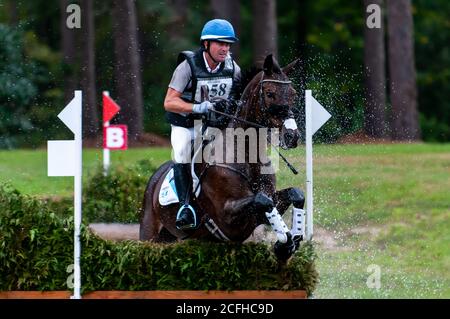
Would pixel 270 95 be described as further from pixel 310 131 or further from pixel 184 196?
pixel 184 196

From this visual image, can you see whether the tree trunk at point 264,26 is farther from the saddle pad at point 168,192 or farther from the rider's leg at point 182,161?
the rider's leg at point 182,161

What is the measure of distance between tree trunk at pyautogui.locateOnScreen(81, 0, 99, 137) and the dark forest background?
0.04m

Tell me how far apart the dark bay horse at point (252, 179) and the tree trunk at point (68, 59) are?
64.8ft

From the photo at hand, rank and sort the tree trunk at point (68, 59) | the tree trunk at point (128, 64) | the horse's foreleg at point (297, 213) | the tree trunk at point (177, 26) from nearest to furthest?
the horse's foreleg at point (297, 213) < the tree trunk at point (128, 64) < the tree trunk at point (68, 59) < the tree trunk at point (177, 26)

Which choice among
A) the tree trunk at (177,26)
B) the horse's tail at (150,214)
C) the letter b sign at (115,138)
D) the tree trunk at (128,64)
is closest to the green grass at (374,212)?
the letter b sign at (115,138)

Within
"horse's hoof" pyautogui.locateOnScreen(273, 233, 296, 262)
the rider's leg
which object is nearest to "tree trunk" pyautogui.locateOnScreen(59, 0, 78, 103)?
the rider's leg

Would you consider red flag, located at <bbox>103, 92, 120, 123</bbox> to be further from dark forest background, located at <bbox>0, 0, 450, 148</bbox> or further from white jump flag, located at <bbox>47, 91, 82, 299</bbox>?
white jump flag, located at <bbox>47, 91, 82, 299</bbox>

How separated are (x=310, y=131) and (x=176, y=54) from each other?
19.5 m

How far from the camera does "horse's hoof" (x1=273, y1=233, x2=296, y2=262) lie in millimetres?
8789

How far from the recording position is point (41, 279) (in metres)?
9.37

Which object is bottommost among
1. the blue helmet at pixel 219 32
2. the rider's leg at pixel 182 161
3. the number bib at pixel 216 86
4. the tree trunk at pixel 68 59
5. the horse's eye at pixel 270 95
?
the rider's leg at pixel 182 161

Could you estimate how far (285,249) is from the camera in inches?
349

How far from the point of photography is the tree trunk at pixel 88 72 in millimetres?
27491

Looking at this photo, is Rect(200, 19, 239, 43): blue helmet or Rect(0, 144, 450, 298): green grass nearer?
Rect(200, 19, 239, 43): blue helmet
